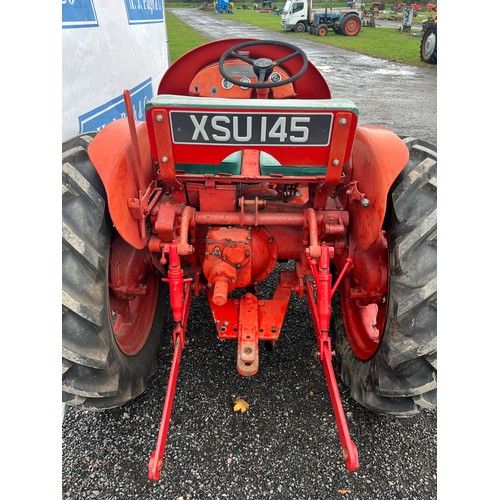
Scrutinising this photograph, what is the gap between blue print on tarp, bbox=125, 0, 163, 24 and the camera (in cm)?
395

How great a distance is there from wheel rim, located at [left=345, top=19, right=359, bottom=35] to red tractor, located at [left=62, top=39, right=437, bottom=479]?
21450mm

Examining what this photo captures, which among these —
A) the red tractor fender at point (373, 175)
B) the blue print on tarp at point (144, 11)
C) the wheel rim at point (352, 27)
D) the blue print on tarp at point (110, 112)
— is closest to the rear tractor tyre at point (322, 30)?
the wheel rim at point (352, 27)

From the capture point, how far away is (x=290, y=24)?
70.6 feet

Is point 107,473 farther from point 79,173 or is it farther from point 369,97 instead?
point 369,97

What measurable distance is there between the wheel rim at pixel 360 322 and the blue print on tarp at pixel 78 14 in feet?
8.38

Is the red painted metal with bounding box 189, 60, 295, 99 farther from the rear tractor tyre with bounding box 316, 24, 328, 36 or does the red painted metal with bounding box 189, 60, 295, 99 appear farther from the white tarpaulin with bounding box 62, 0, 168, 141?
the rear tractor tyre with bounding box 316, 24, 328, 36

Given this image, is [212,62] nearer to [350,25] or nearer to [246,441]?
[246,441]

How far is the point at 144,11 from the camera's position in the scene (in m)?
4.45

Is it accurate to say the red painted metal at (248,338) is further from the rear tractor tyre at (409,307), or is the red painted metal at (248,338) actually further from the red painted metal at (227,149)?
the red painted metal at (227,149)

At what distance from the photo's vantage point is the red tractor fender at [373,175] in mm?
1676

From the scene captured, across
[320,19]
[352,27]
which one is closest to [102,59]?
[320,19]

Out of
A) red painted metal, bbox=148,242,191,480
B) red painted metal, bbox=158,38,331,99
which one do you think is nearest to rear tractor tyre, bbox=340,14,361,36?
red painted metal, bbox=158,38,331,99

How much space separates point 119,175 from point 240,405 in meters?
1.24

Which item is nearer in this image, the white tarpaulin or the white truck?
the white tarpaulin
